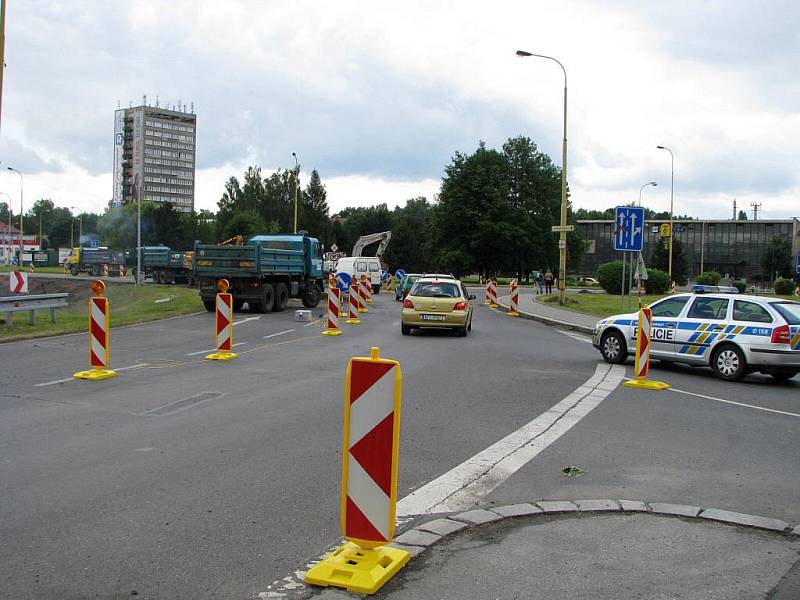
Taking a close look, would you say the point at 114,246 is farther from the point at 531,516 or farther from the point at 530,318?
the point at 531,516

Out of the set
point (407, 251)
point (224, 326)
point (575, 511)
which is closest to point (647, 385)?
point (575, 511)

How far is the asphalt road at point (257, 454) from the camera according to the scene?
171 inches

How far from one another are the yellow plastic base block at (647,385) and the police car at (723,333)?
1891 millimetres

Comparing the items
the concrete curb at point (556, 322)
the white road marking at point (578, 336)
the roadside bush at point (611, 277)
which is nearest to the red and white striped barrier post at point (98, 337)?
the white road marking at point (578, 336)

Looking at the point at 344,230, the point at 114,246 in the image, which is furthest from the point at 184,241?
the point at 344,230

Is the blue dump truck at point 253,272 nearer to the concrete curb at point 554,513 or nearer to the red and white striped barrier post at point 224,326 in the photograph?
the red and white striped barrier post at point 224,326

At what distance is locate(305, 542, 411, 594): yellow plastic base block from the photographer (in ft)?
12.8

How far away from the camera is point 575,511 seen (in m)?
5.30

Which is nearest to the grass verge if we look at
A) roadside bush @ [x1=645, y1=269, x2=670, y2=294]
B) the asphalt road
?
the asphalt road

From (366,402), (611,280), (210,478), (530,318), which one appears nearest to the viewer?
(366,402)

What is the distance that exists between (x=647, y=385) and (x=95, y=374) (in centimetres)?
829

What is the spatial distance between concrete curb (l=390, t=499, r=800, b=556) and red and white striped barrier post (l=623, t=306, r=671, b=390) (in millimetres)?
6281

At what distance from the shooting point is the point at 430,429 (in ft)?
26.2

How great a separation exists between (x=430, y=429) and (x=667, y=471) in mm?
2472
